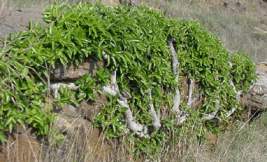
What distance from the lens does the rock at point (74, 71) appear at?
4.27 metres

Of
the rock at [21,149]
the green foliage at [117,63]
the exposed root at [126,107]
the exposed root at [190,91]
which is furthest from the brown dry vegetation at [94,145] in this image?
the exposed root at [190,91]

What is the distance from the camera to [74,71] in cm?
440

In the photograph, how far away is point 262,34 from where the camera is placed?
1988cm

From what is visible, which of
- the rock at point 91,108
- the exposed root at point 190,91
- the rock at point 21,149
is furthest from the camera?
the exposed root at point 190,91

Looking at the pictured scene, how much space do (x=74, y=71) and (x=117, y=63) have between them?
44 cm

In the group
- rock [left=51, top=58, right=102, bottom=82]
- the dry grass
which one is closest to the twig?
rock [left=51, top=58, right=102, bottom=82]

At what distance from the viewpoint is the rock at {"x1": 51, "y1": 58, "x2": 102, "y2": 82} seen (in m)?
4.27

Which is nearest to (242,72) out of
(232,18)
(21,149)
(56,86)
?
(56,86)

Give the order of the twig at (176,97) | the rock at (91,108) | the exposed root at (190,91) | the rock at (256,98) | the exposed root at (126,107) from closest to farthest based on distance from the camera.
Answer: the rock at (91,108) → the exposed root at (126,107) → the twig at (176,97) → the exposed root at (190,91) → the rock at (256,98)

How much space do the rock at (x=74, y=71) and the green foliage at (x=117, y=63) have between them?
5 centimetres

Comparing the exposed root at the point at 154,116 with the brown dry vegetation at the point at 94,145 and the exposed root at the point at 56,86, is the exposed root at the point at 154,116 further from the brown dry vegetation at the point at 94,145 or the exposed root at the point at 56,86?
the exposed root at the point at 56,86

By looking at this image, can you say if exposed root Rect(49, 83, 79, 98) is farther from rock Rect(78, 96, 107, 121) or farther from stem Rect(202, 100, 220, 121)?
stem Rect(202, 100, 220, 121)

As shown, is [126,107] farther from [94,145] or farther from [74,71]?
[74,71]

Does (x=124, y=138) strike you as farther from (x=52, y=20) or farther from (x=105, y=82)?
(x=52, y=20)
